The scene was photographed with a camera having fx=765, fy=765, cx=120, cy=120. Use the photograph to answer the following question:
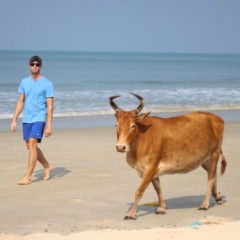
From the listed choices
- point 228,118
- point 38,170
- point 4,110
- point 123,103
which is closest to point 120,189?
point 38,170

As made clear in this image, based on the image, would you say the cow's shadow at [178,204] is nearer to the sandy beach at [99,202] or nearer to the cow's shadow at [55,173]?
the sandy beach at [99,202]

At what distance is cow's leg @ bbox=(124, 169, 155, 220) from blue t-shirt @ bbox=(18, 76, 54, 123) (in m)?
2.96

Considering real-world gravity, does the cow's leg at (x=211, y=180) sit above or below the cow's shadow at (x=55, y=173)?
above

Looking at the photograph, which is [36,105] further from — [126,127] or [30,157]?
[126,127]

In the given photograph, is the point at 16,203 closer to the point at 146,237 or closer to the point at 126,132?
the point at 126,132

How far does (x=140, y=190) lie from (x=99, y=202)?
118 cm

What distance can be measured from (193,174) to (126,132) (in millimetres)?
3731

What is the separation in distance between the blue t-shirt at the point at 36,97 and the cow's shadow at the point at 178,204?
243 centimetres

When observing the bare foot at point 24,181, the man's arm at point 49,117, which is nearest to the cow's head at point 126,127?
the man's arm at point 49,117

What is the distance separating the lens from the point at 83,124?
70.7 feet

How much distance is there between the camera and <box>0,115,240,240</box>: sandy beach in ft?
27.5

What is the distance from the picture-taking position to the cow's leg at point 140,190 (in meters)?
9.18

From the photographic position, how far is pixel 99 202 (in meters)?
10.3

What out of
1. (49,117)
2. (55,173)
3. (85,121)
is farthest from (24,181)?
(85,121)
